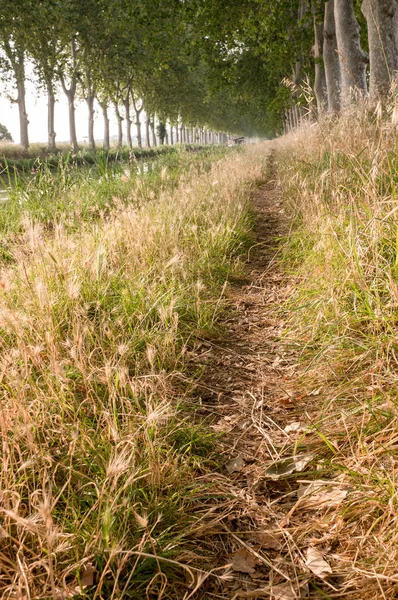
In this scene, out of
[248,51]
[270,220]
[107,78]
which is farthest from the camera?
[107,78]

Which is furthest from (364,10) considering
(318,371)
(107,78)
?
(107,78)

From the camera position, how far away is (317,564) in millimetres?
1394

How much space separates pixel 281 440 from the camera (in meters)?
2.03

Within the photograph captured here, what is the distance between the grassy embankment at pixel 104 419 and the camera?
4.17ft

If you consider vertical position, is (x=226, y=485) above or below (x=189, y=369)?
below

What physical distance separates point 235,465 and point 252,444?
0.18 meters

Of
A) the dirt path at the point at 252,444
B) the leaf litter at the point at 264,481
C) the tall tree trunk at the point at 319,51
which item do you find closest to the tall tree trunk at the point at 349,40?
the tall tree trunk at the point at 319,51

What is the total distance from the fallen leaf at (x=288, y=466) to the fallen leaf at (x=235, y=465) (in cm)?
11

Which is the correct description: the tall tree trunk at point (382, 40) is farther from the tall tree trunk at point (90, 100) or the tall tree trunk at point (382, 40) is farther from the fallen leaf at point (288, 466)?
the tall tree trunk at point (90, 100)

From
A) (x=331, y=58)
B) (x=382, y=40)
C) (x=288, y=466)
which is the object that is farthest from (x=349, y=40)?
(x=288, y=466)

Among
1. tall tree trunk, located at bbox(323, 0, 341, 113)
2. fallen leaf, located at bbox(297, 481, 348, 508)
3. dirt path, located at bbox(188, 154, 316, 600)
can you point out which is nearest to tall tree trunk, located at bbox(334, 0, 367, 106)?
tall tree trunk, located at bbox(323, 0, 341, 113)

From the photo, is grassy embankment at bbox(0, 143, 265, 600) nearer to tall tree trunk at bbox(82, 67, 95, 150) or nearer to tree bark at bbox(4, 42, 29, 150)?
tree bark at bbox(4, 42, 29, 150)

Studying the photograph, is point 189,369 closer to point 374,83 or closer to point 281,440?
point 281,440

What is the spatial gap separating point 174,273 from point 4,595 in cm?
254
